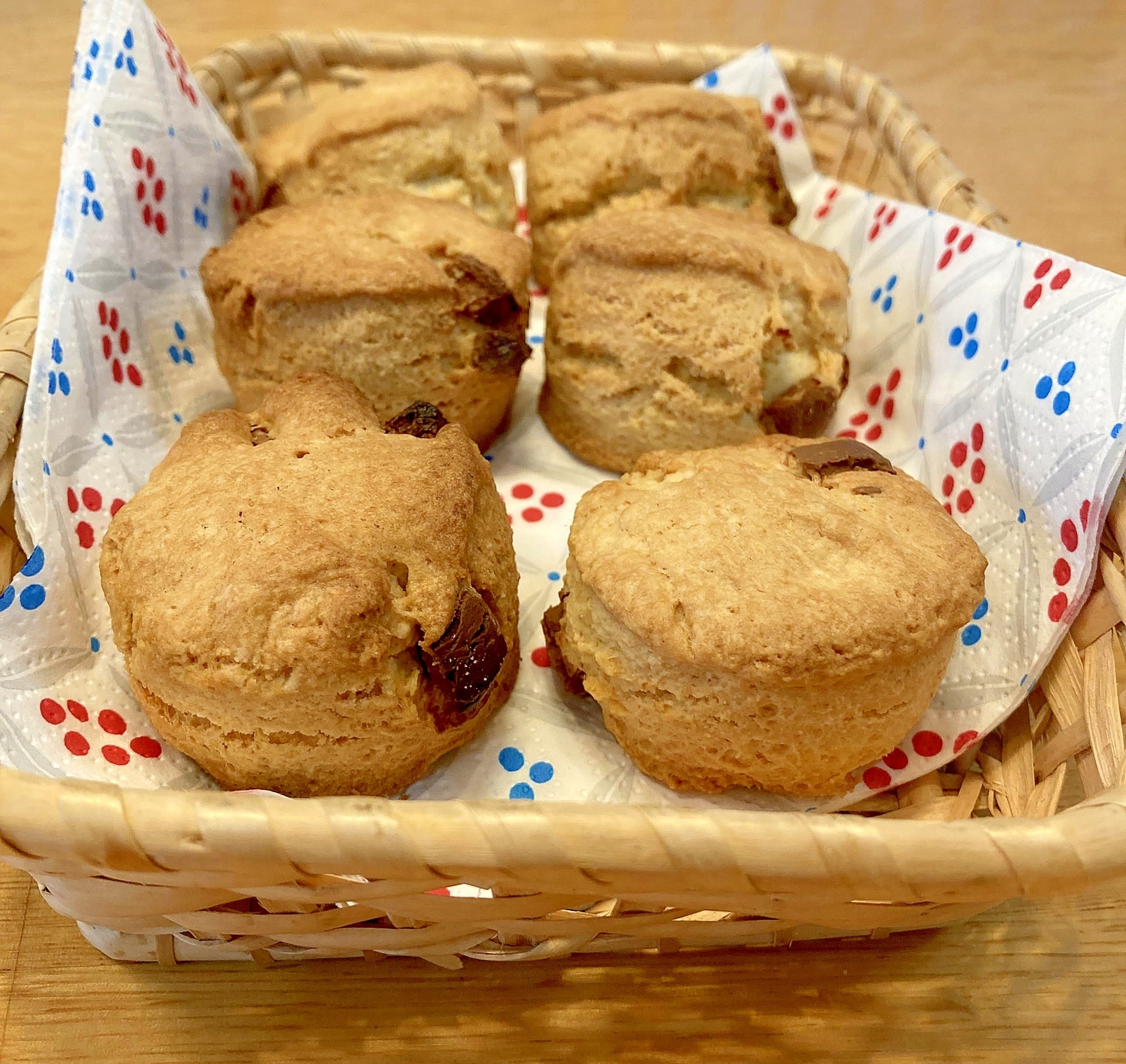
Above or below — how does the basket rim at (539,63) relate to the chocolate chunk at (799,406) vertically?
above

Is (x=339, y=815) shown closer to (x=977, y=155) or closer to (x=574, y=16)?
(x=977, y=155)

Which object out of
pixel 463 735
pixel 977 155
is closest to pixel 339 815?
pixel 463 735

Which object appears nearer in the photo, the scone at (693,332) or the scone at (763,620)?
the scone at (763,620)

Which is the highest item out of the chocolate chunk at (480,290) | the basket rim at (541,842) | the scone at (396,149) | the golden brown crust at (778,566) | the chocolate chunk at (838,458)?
the scone at (396,149)

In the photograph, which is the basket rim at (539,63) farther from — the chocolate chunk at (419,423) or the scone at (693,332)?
the chocolate chunk at (419,423)

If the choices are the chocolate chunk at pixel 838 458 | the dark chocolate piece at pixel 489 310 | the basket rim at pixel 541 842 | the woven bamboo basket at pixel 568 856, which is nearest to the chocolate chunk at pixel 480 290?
the dark chocolate piece at pixel 489 310

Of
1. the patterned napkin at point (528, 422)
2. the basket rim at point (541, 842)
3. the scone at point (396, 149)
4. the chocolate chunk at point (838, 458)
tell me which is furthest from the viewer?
the scone at point (396, 149)

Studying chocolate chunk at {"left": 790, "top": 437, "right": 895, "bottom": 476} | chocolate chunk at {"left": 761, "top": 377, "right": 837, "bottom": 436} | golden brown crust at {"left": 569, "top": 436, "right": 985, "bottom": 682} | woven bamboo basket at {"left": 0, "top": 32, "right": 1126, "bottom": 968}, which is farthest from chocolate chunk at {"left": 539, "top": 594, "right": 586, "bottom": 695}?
chocolate chunk at {"left": 761, "top": 377, "right": 837, "bottom": 436}
